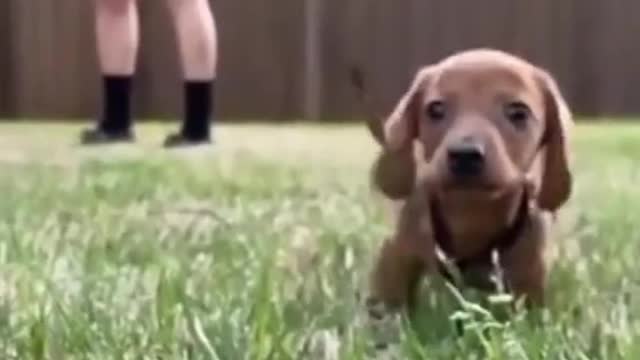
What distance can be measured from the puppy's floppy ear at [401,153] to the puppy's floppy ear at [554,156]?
15 cm

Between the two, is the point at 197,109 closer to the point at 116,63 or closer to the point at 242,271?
the point at 116,63

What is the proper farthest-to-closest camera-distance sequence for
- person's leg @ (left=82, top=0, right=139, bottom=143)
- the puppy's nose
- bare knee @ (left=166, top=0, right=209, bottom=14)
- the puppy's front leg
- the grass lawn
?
1. person's leg @ (left=82, top=0, right=139, bottom=143)
2. bare knee @ (left=166, top=0, right=209, bottom=14)
3. the puppy's front leg
4. the puppy's nose
5. the grass lawn

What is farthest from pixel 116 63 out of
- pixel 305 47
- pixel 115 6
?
pixel 305 47

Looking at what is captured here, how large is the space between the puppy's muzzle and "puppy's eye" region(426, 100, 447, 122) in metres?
0.09

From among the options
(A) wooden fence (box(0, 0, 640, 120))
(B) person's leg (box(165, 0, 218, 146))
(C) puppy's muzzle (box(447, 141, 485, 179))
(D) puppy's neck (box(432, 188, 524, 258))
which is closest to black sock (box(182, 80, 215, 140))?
(B) person's leg (box(165, 0, 218, 146))

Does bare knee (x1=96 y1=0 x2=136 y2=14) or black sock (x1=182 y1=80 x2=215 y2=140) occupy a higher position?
bare knee (x1=96 y1=0 x2=136 y2=14)

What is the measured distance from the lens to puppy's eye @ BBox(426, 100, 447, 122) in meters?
2.29

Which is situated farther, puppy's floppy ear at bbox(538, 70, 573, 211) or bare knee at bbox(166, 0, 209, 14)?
bare knee at bbox(166, 0, 209, 14)

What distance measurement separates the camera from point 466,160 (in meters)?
2.20

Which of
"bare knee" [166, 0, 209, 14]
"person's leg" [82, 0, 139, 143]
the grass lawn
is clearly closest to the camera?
the grass lawn

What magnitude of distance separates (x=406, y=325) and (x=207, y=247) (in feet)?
2.69

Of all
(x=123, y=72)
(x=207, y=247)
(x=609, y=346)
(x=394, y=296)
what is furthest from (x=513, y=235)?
(x=123, y=72)

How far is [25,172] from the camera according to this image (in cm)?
469

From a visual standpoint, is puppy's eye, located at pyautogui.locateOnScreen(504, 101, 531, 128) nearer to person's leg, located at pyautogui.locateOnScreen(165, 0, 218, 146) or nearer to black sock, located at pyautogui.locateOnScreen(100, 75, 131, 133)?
person's leg, located at pyautogui.locateOnScreen(165, 0, 218, 146)
